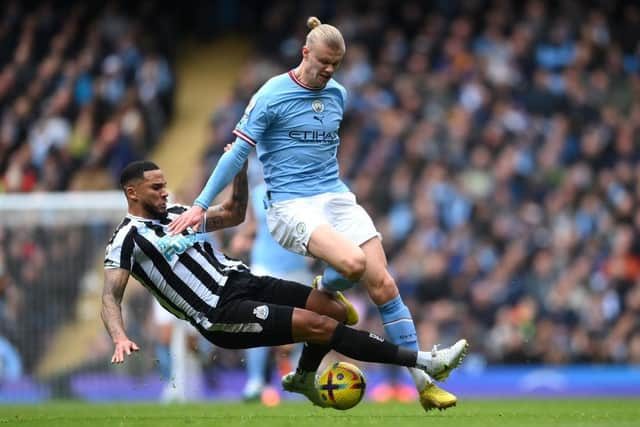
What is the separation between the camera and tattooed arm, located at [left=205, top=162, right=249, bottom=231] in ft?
33.5

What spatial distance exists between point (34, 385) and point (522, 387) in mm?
5880

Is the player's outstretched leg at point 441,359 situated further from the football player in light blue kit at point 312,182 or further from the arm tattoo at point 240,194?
the arm tattoo at point 240,194

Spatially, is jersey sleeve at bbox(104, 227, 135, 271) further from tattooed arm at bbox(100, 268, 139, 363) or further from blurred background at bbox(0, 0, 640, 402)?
blurred background at bbox(0, 0, 640, 402)

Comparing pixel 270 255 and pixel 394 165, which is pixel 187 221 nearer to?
pixel 270 255

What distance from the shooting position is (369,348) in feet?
30.9

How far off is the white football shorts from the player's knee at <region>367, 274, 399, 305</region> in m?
0.33

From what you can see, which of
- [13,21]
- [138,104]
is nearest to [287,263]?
[138,104]

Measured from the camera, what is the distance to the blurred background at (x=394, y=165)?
1684cm

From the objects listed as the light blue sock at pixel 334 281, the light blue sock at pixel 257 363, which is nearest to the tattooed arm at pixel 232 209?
the light blue sock at pixel 334 281

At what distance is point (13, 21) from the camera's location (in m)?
23.7

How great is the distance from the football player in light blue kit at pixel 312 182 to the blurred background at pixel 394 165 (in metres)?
3.08

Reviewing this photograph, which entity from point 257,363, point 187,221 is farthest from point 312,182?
point 257,363

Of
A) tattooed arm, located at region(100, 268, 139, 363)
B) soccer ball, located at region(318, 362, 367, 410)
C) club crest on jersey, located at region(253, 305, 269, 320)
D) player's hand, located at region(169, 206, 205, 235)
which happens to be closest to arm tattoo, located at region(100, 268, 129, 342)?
tattooed arm, located at region(100, 268, 139, 363)

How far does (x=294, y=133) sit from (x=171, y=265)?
130cm
